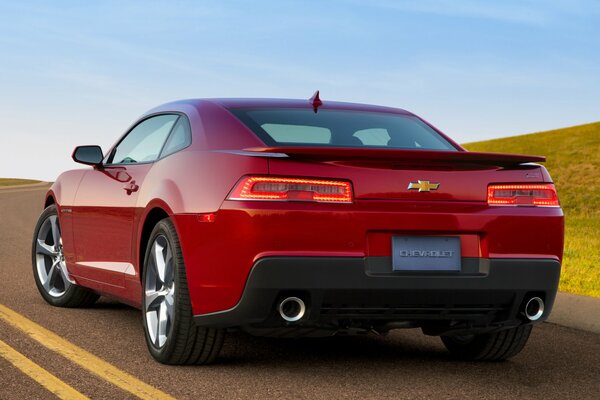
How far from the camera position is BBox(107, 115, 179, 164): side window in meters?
6.43

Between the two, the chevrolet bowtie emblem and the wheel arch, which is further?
the wheel arch

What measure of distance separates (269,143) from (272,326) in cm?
101

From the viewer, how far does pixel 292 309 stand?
5055mm

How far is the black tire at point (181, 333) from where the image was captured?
5348mm

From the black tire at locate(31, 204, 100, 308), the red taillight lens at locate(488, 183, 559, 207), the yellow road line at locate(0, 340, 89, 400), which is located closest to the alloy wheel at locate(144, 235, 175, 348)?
the yellow road line at locate(0, 340, 89, 400)

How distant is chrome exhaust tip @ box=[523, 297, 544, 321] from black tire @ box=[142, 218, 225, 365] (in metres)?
1.69

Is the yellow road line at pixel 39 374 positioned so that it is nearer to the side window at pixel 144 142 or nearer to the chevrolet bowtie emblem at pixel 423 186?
the side window at pixel 144 142

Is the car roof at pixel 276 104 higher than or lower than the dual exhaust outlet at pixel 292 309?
higher

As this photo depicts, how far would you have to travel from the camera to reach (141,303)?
6109mm

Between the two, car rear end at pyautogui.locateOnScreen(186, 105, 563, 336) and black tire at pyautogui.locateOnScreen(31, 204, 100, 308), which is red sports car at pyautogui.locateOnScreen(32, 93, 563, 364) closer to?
car rear end at pyautogui.locateOnScreen(186, 105, 563, 336)

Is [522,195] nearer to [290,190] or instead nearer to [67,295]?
[290,190]

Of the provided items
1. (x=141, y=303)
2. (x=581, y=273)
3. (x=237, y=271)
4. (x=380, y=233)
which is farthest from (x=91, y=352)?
(x=581, y=273)

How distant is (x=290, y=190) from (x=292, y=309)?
0.63m

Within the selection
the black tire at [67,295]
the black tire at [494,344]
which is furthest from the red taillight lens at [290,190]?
the black tire at [67,295]
